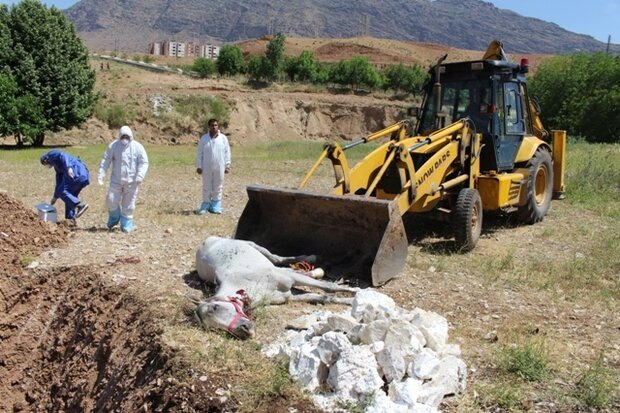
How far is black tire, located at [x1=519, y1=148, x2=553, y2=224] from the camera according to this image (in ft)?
31.1

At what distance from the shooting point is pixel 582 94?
3353 cm

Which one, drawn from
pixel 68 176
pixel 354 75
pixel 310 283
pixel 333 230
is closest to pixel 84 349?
pixel 310 283

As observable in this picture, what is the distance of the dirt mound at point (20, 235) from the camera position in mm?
6980

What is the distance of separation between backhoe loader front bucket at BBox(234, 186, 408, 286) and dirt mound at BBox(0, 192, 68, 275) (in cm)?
246

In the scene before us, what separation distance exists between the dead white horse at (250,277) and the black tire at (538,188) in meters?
4.77

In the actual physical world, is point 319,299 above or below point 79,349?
above

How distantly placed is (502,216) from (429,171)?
3.30 metres

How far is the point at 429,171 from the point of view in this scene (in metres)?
7.47

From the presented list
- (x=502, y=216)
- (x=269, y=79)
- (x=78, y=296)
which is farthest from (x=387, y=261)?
(x=269, y=79)

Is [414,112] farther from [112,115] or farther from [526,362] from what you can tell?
[112,115]

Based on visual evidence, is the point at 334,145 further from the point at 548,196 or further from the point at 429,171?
the point at 548,196

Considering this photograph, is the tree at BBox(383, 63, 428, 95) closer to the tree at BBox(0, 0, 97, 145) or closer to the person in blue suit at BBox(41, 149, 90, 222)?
the tree at BBox(0, 0, 97, 145)

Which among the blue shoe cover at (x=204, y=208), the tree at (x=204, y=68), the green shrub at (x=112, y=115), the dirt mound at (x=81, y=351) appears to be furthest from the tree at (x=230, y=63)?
the dirt mound at (x=81, y=351)

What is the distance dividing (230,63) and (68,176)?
43875 millimetres
